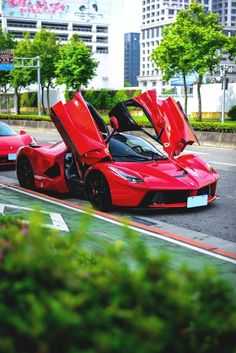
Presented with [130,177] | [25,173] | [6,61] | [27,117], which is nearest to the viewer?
[130,177]

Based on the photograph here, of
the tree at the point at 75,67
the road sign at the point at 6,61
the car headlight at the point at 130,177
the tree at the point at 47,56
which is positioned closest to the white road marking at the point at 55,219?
the car headlight at the point at 130,177

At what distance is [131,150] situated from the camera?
8945 millimetres

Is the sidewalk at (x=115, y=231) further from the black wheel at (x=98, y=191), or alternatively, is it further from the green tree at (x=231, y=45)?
the green tree at (x=231, y=45)

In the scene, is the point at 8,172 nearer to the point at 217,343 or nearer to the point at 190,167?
the point at 190,167

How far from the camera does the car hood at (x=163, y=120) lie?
9297 mm

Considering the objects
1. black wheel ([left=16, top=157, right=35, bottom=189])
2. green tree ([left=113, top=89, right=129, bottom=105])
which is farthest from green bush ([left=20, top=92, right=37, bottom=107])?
black wheel ([left=16, top=157, right=35, bottom=189])

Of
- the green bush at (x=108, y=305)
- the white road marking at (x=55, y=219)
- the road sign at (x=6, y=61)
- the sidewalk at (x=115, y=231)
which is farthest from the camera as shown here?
the road sign at (x=6, y=61)

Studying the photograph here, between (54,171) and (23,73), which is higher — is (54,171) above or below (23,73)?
below

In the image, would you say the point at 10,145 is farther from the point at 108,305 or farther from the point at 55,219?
the point at 108,305

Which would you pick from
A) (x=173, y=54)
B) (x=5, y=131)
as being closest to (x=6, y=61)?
(x=173, y=54)

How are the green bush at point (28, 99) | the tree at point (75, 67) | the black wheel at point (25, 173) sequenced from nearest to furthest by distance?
the black wheel at point (25, 173) → the tree at point (75, 67) → the green bush at point (28, 99)

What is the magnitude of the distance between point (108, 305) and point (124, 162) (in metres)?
6.64

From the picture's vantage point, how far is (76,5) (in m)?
126

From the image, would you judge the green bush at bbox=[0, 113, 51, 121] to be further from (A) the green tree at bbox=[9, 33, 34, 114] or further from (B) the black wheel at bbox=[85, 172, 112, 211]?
(B) the black wheel at bbox=[85, 172, 112, 211]
